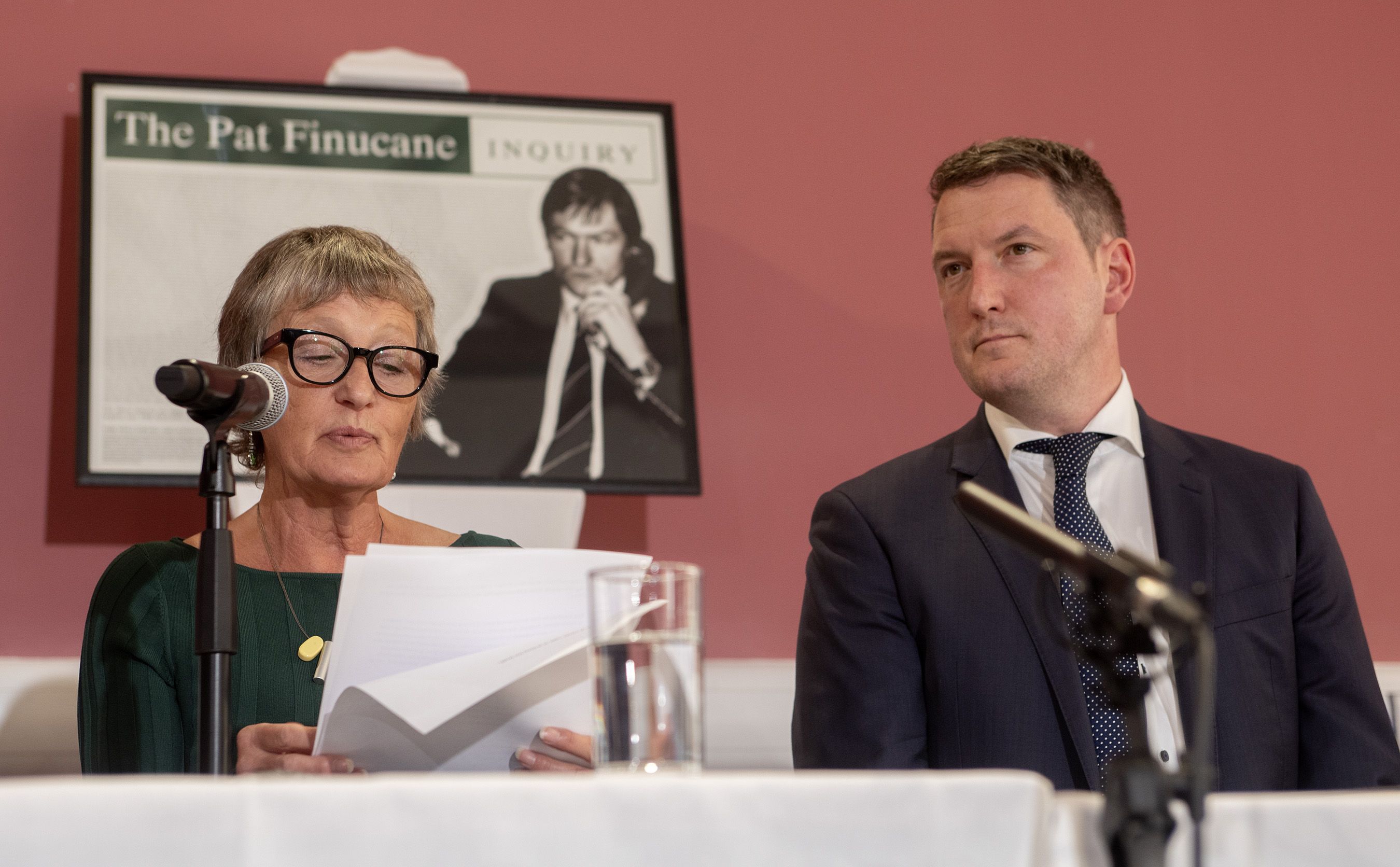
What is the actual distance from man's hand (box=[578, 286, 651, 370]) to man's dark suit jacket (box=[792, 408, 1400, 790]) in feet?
2.20

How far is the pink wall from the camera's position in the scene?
7.47 ft

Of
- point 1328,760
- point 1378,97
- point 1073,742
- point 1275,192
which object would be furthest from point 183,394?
point 1378,97

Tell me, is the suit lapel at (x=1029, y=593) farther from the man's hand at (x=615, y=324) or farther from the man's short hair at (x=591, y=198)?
the man's short hair at (x=591, y=198)

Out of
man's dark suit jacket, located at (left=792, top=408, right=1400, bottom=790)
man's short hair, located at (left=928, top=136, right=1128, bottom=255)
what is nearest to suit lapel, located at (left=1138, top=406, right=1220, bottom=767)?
man's dark suit jacket, located at (left=792, top=408, right=1400, bottom=790)

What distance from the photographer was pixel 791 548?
2514 mm

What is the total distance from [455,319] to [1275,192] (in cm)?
170

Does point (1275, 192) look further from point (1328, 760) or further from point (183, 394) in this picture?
point (183, 394)

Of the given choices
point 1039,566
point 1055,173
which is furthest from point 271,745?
point 1055,173

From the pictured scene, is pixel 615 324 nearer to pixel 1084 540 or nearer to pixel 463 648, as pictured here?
pixel 1084 540

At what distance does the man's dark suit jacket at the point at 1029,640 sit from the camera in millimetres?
1581

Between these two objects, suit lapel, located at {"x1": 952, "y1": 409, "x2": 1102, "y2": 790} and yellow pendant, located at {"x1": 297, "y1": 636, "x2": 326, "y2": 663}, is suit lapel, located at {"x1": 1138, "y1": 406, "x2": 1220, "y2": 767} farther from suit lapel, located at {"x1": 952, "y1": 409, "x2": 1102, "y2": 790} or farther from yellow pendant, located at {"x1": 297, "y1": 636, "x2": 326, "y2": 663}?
yellow pendant, located at {"x1": 297, "y1": 636, "x2": 326, "y2": 663}

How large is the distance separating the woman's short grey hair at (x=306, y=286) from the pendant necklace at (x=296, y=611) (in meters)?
0.09

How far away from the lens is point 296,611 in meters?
1.58

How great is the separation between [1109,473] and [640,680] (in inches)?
43.9
